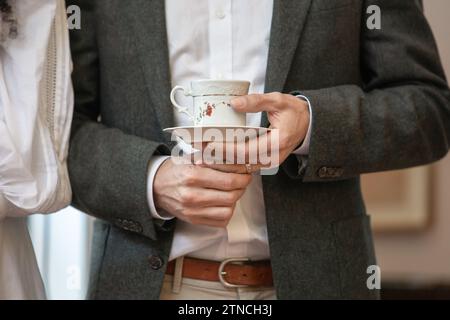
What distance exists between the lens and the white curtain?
73.5 inches

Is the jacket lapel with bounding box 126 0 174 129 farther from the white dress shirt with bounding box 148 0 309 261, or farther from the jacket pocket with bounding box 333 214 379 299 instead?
the jacket pocket with bounding box 333 214 379 299

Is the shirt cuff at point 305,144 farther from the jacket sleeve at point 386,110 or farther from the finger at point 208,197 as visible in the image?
the finger at point 208,197

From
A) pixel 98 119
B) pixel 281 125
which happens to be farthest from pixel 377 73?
pixel 98 119

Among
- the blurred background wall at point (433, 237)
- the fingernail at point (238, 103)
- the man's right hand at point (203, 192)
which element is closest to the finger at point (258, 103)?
the fingernail at point (238, 103)

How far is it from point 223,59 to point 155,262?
33cm

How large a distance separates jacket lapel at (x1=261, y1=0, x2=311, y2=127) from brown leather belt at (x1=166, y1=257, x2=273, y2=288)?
0.72 feet

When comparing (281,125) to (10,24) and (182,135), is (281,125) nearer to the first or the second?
(182,135)

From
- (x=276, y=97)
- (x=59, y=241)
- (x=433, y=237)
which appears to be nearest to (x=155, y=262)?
(x=276, y=97)

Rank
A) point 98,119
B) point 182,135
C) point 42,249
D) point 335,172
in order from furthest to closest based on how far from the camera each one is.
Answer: point 42,249
point 98,119
point 335,172
point 182,135

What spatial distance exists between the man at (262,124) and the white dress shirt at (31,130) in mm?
99

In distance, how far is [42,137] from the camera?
3.41 ft

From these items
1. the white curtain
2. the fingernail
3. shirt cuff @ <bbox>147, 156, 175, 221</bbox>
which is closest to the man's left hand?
the fingernail

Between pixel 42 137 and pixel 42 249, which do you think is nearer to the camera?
pixel 42 137
